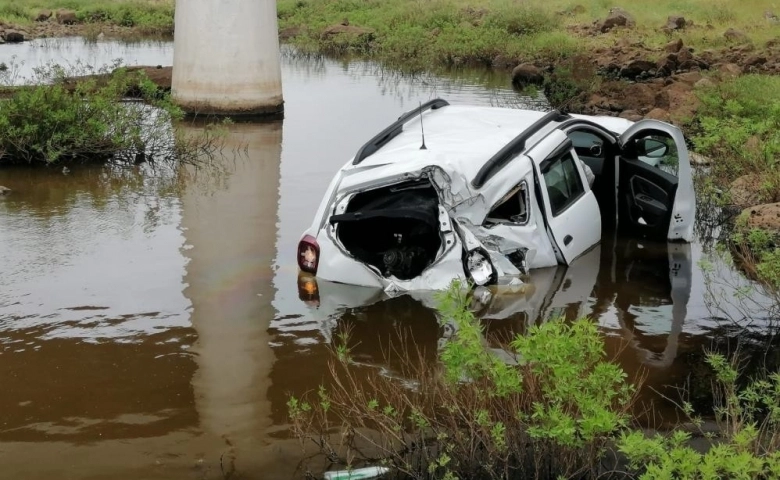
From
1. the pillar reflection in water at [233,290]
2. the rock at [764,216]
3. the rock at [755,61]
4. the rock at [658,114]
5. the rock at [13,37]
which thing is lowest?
the pillar reflection in water at [233,290]

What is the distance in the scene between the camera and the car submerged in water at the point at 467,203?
29.9 feet

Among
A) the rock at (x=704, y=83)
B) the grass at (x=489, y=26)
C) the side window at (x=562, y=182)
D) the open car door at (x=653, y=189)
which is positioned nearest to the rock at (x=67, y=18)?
the grass at (x=489, y=26)

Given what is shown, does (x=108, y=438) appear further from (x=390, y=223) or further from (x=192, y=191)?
(x=192, y=191)

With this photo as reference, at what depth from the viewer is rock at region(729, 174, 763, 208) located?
12.1 metres

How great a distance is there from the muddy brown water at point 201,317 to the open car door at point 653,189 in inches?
9.7

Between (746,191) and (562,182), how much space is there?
11.4 ft

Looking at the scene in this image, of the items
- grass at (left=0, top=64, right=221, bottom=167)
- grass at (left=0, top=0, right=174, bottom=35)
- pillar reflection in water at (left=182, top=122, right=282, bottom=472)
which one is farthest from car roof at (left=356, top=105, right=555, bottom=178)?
grass at (left=0, top=0, right=174, bottom=35)

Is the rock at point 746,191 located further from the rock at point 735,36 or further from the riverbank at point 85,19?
the riverbank at point 85,19

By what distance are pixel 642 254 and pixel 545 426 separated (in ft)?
20.2

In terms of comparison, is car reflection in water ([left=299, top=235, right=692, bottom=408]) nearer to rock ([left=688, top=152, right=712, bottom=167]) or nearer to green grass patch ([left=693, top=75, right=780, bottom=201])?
green grass patch ([left=693, top=75, right=780, bottom=201])

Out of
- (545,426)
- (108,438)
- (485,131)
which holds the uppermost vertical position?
(485,131)

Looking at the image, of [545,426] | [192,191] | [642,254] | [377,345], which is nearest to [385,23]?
[192,191]

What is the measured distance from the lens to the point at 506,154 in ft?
31.1

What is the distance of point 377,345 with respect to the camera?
8430 mm
